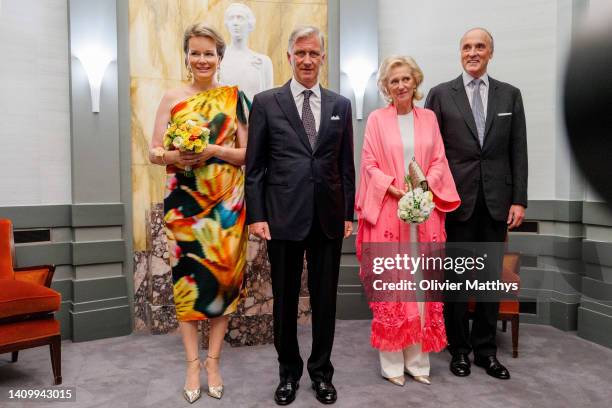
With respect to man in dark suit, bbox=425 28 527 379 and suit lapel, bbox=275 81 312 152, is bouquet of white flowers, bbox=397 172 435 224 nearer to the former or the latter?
man in dark suit, bbox=425 28 527 379

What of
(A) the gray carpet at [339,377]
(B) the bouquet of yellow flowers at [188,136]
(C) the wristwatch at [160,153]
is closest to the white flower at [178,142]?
(B) the bouquet of yellow flowers at [188,136]

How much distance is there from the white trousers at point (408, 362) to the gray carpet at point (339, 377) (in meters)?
0.07

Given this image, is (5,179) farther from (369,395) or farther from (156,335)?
(369,395)

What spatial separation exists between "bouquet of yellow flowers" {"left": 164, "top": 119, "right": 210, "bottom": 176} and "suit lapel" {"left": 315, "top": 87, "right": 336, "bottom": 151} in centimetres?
54

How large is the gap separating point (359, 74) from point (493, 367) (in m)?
2.42

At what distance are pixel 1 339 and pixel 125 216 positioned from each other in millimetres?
1390

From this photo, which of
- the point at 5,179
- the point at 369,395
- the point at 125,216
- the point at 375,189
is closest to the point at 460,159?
the point at 375,189

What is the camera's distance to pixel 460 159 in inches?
113

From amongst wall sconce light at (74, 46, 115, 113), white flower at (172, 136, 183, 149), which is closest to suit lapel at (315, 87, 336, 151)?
white flower at (172, 136, 183, 149)

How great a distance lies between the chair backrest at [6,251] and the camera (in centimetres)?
304

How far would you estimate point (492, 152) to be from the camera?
9.28 ft

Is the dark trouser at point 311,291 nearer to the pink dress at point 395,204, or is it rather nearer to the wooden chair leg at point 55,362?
the pink dress at point 395,204

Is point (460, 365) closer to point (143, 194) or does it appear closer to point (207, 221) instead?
point (207, 221)

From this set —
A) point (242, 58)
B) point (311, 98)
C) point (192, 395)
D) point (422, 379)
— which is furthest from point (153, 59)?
point (422, 379)
